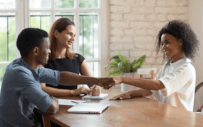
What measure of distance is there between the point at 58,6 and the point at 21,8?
534mm

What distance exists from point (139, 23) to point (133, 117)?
88.0 inches

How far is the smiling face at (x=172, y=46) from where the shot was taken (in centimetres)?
183

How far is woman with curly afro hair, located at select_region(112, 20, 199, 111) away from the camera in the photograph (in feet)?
5.52

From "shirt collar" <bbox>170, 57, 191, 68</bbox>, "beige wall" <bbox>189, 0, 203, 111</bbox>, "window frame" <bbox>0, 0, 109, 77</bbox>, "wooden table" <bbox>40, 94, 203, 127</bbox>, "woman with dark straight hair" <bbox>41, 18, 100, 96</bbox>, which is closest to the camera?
"wooden table" <bbox>40, 94, 203, 127</bbox>

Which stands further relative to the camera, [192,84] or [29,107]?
[192,84]

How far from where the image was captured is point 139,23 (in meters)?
3.28

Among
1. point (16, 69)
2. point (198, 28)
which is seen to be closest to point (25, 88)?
point (16, 69)

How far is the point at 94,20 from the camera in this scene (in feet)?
11.0

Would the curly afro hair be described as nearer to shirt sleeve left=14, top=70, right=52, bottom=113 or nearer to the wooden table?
the wooden table

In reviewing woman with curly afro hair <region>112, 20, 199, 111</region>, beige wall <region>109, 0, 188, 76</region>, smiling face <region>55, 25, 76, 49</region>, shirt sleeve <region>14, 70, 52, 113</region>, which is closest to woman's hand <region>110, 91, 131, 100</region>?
woman with curly afro hair <region>112, 20, 199, 111</region>

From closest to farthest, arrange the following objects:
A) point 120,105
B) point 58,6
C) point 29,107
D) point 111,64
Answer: point 29,107, point 120,105, point 111,64, point 58,6

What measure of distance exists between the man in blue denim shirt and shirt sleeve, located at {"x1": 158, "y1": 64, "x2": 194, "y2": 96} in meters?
0.84

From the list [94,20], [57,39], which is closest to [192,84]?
[57,39]

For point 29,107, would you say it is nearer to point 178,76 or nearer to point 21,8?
point 178,76
